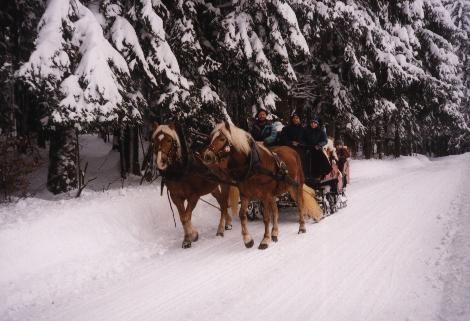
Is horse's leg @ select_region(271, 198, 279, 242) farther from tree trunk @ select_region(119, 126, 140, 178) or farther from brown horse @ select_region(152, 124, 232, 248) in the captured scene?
tree trunk @ select_region(119, 126, 140, 178)

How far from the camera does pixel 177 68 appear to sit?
9320 millimetres

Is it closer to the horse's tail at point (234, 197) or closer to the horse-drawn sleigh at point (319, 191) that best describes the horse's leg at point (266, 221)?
the horse's tail at point (234, 197)

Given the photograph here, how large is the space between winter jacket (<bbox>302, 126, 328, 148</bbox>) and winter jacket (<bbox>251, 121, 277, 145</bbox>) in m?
0.84

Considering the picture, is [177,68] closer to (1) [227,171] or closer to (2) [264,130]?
(2) [264,130]

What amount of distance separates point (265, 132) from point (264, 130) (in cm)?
5

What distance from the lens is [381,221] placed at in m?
8.32

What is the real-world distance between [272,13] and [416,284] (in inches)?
338

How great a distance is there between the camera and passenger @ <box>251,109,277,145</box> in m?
9.23

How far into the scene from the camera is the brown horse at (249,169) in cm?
657

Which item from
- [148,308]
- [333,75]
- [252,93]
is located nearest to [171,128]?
[148,308]

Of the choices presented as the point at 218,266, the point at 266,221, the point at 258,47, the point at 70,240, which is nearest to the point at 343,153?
the point at 258,47

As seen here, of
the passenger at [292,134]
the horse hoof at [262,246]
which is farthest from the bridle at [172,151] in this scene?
the passenger at [292,134]

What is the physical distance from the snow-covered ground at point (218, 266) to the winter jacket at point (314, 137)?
70.1 inches

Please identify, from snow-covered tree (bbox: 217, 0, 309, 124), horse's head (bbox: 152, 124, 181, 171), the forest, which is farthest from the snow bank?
snow-covered tree (bbox: 217, 0, 309, 124)
